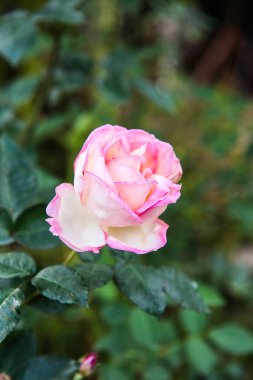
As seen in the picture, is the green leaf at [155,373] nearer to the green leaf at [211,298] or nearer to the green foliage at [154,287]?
the green leaf at [211,298]

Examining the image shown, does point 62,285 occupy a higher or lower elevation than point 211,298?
higher

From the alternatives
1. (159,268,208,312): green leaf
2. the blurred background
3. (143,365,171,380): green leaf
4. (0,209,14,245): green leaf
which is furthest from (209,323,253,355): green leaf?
(0,209,14,245): green leaf

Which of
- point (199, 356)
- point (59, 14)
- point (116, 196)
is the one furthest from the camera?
point (199, 356)

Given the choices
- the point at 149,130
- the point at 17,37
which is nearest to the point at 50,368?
the point at 17,37

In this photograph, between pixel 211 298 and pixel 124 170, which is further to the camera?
pixel 211 298

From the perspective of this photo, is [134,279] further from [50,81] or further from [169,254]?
[169,254]

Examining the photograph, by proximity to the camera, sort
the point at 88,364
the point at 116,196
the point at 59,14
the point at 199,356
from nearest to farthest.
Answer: the point at 116,196, the point at 88,364, the point at 59,14, the point at 199,356

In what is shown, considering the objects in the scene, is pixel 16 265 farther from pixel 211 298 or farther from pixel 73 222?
pixel 211 298
